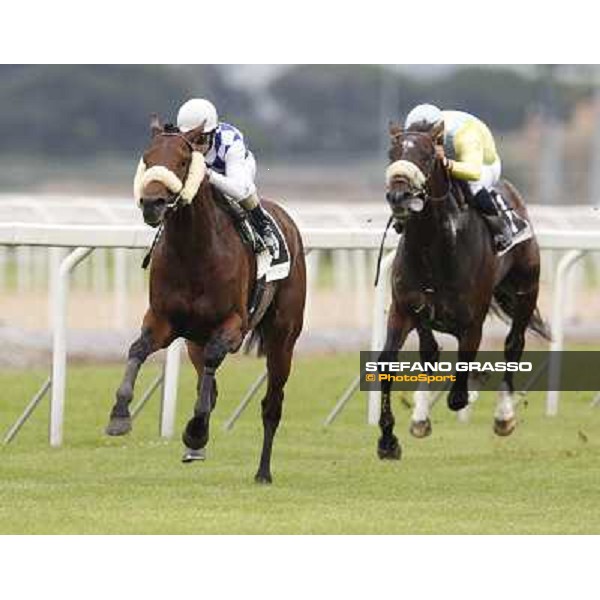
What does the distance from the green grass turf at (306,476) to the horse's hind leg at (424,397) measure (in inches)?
5.8

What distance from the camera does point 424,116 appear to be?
34.7 feet

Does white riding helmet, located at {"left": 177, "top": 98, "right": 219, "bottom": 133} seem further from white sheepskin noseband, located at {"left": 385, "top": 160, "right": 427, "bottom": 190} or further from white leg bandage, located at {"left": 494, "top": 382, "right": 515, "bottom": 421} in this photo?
white leg bandage, located at {"left": 494, "top": 382, "right": 515, "bottom": 421}

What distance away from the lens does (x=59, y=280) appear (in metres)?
11.3

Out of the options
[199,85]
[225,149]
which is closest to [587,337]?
[225,149]

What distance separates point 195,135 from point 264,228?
→ 0.94m

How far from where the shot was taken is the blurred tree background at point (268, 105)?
6944cm

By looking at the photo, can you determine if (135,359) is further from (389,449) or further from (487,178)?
(487,178)

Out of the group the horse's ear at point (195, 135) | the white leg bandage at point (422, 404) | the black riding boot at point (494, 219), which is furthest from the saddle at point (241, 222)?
the black riding boot at point (494, 219)

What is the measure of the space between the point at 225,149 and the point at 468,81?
65.7 metres

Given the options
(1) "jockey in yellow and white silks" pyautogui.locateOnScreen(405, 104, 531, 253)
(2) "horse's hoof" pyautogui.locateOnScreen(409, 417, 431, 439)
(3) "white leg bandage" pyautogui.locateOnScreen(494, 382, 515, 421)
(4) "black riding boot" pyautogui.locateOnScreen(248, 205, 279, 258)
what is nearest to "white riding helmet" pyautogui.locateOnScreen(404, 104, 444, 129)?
(1) "jockey in yellow and white silks" pyautogui.locateOnScreen(405, 104, 531, 253)

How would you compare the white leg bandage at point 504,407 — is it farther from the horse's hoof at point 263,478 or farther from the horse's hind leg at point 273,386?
the horse's hoof at point 263,478

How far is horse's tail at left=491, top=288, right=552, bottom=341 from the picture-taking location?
1262 cm

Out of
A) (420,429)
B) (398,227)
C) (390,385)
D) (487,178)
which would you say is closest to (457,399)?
(420,429)

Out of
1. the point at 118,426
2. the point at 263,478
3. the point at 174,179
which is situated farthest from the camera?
the point at 263,478
